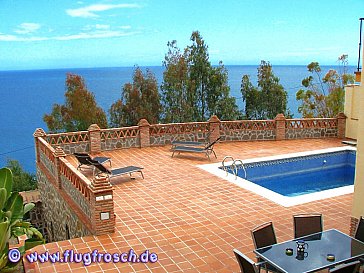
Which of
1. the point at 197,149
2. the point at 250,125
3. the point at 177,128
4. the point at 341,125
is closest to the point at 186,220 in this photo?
the point at 197,149

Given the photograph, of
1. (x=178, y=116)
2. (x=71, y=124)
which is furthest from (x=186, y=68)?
(x=71, y=124)

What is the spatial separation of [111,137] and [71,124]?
9.25 m

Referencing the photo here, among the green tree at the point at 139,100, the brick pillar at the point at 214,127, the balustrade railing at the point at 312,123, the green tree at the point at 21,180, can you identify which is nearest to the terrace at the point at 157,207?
the brick pillar at the point at 214,127

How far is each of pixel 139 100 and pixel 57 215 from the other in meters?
13.5

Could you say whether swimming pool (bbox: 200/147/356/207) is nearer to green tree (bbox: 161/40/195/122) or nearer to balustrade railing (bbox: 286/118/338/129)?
balustrade railing (bbox: 286/118/338/129)

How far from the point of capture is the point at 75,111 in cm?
2362

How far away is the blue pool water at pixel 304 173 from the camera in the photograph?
1295 cm

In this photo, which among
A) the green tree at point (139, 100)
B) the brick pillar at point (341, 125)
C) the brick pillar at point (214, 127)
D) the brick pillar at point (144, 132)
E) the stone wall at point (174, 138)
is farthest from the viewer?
the green tree at point (139, 100)

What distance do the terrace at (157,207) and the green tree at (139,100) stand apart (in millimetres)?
8641

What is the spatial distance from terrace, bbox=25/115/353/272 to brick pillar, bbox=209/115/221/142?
72 cm

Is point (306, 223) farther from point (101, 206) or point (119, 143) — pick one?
point (119, 143)

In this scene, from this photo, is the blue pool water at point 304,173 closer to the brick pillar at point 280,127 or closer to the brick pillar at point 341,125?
the brick pillar at point 341,125

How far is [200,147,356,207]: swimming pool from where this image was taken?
1266 centimetres

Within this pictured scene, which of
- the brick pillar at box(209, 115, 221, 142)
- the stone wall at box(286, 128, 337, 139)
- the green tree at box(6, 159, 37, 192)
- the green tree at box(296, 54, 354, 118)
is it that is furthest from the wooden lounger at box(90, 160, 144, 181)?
the green tree at box(296, 54, 354, 118)
